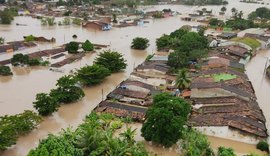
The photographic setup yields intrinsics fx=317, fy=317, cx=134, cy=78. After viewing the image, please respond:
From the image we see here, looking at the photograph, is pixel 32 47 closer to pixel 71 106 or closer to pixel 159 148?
pixel 71 106

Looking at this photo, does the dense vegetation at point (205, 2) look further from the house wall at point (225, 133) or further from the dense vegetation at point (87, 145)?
the dense vegetation at point (87, 145)

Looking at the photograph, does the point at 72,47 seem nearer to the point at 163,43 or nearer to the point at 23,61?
the point at 23,61

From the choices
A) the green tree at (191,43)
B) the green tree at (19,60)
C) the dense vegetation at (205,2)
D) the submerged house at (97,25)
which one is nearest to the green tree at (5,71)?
the green tree at (19,60)

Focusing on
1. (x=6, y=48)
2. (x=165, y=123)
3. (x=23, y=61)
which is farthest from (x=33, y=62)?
(x=165, y=123)

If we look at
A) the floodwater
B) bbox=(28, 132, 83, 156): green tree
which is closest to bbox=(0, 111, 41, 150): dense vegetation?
the floodwater

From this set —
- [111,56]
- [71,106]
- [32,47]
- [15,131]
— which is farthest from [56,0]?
[15,131]

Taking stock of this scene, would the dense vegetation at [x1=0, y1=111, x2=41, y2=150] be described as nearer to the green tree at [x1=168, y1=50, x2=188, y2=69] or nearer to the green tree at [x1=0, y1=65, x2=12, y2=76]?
the green tree at [x1=0, y1=65, x2=12, y2=76]

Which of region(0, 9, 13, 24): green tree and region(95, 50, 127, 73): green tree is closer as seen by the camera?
region(95, 50, 127, 73): green tree

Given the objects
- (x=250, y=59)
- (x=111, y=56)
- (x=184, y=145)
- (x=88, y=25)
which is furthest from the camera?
(x=88, y=25)
